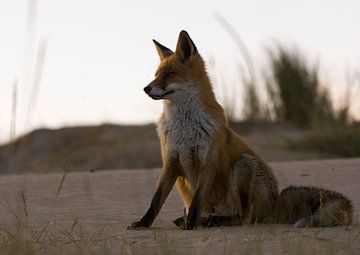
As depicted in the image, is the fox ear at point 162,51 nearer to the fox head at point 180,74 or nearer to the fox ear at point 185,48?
the fox head at point 180,74

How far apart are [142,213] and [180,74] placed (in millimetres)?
1487

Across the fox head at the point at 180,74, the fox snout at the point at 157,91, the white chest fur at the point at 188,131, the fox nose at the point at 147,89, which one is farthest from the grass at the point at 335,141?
the fox nose at the point at 147,89

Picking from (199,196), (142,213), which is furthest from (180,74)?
(142,213)

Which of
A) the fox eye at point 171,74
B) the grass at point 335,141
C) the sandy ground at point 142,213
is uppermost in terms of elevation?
the fox eye at point 171,74

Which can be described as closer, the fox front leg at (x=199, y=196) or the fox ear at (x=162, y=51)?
the fox front leg at (x=199, y=196)

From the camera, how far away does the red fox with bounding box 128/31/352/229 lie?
23.7 ft

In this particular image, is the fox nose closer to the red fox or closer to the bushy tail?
the red fox

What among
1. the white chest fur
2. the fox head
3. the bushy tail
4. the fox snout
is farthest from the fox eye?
the bushy tail

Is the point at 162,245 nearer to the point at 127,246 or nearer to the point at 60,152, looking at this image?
the point at 127,246

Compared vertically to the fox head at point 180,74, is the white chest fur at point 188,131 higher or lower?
lower

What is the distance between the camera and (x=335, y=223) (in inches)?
262

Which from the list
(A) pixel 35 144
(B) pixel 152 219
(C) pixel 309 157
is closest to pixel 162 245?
(B) pixel 152 219

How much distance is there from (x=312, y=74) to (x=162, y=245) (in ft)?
50.4

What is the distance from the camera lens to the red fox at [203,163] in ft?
23.7
